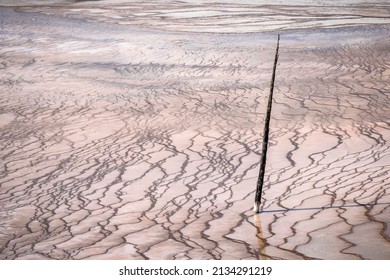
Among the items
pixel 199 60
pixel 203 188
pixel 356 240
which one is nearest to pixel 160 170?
pixel 203 188

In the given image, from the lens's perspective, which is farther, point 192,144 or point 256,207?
point 192,144

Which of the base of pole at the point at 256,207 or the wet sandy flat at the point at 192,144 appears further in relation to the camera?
the base of pole at the point at 256,207

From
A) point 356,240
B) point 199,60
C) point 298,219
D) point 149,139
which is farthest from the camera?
point 199,60

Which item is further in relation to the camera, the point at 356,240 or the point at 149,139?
the point at 149,139

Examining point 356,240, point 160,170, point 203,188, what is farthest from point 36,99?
point 356,240

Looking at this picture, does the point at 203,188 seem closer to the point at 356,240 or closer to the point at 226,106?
the point at 356,240

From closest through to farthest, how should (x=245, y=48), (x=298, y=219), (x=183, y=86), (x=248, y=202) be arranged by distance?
(x=298, y=219) → (x=248, y=202) → (x=183, y=86) → (x=245, y=48)

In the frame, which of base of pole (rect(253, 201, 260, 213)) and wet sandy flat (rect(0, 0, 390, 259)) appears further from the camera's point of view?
base of pole (rect(253, 201, 260, 213))
